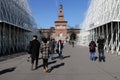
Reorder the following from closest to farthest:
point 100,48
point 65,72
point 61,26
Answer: point 65,72, point 100,48, point 61,26

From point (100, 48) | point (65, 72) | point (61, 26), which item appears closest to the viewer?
point (65, 72)

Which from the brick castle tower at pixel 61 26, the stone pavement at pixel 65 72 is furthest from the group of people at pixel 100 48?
the brick castle tower at pixel 61 26

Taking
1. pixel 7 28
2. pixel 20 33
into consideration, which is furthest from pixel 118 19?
pixel 20 33

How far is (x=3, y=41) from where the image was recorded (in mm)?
34438

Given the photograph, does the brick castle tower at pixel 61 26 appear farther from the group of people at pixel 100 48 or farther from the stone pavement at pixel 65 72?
the stone pavement at pixel 65 72

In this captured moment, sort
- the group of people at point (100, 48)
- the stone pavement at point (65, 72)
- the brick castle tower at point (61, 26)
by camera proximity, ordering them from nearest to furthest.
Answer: the stone pavement at point (65, 72) < the group of people at point (100, 48) < the brick castle tower at point (61, 26)

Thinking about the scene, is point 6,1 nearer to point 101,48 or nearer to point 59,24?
point 101,48

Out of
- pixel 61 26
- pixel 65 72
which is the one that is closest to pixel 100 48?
pixel 65 72

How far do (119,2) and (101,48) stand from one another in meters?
12.7

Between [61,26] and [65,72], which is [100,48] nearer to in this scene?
[65,72]

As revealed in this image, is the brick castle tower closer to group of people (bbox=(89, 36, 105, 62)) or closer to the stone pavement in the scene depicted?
group of people (bbox=(89, 36, 105, 62))

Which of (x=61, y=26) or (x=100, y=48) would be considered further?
(x=61, y=26)

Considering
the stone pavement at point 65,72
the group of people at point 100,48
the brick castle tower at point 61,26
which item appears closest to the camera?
the stone pavement at point 65,72

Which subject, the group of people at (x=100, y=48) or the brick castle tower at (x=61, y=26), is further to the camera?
the brick castle tower at (x=61, y=26)
